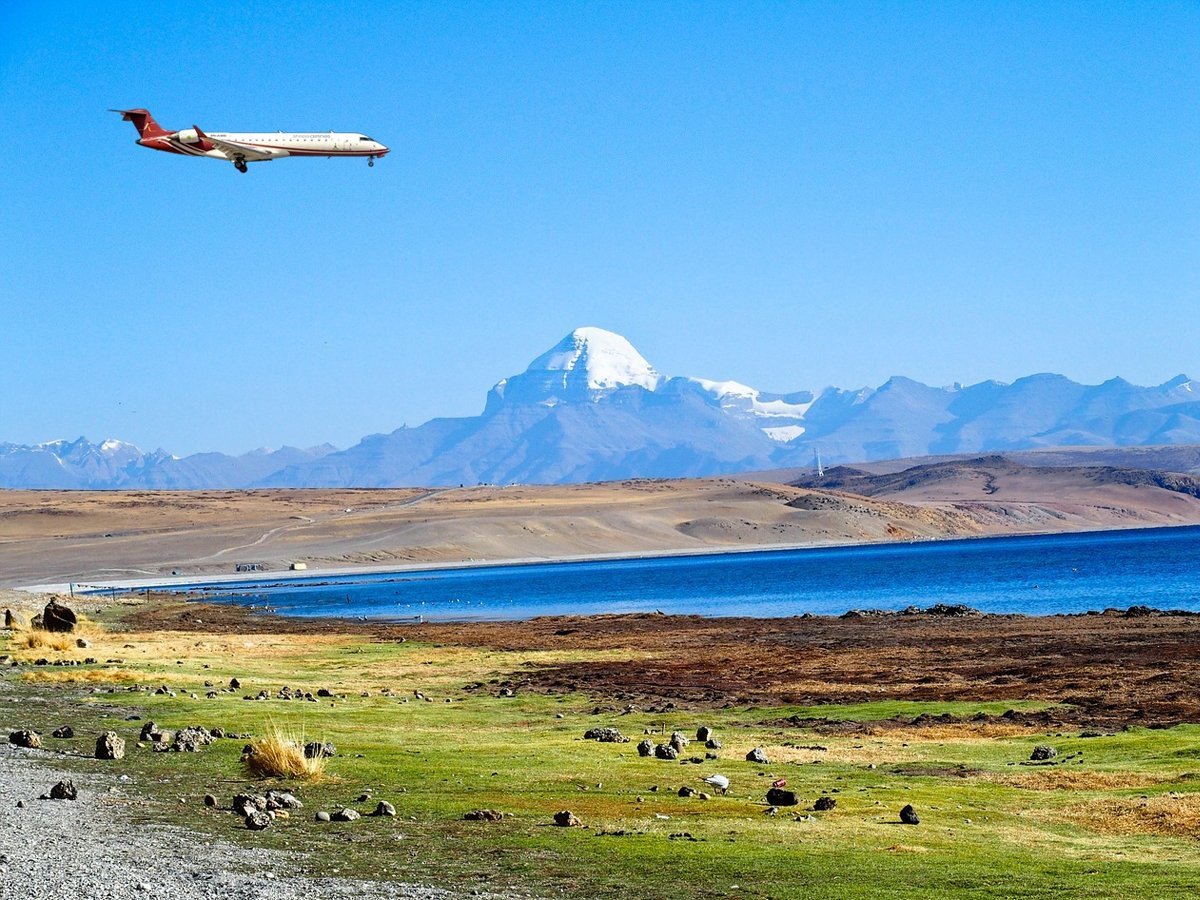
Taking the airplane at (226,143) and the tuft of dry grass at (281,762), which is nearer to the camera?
the tuft of dry grass at (281,762)

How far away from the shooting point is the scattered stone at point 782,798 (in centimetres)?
1759

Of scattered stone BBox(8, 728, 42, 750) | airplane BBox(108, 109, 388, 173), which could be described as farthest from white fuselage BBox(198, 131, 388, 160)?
scattered stone BBox(8, 728, 42, 750)

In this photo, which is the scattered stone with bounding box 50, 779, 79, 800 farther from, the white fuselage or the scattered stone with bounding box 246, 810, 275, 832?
the white fuselage

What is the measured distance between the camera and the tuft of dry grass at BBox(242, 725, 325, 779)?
19094 millimetres

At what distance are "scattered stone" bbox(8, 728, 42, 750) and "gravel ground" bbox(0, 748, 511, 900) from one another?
5.10 meters

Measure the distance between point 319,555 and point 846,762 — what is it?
5798 inches

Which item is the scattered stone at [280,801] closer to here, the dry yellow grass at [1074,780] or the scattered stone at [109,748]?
the scattered stone at [109,748]

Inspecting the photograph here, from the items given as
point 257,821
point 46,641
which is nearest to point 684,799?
point 257,821

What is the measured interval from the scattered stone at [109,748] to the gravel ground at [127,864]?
371cm

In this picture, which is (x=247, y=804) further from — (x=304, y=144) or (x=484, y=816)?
(x=304, y=144)

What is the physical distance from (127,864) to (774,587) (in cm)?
9137

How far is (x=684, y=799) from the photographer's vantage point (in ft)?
59.1

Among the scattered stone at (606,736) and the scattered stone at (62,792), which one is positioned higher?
the scattered stone at (62,792)

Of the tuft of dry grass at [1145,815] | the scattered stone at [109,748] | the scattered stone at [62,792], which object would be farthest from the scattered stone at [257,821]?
the tuft of dry grass at [1145,815]
